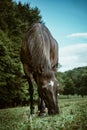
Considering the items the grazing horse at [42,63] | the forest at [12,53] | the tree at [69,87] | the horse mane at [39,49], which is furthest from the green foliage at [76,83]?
the horse mane at [39,49]

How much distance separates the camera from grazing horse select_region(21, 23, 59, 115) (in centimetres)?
799

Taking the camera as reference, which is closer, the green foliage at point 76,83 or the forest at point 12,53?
the forest at point 12,53

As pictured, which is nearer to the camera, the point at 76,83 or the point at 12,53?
the point at 12,53

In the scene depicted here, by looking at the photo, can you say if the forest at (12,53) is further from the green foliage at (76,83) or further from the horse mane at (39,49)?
the green foliage at (76,83)

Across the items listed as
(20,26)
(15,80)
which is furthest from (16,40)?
(15,80)

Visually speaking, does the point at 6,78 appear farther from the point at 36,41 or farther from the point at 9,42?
the point at 36,41

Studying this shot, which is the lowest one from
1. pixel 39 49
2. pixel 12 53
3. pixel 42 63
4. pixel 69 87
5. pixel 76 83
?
pixel 69 87

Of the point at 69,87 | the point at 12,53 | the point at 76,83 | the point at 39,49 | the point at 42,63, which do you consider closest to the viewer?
the point at 42,63

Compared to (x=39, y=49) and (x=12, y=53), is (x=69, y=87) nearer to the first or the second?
(x=12, y=53)

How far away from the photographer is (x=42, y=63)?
848 cm

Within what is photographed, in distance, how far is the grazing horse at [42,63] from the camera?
26.2 ft

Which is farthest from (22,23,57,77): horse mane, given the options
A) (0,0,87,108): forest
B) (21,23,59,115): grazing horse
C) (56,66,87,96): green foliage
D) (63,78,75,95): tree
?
(63,78,75,95): tree

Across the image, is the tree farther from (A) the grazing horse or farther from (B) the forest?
(A) the grazing horse

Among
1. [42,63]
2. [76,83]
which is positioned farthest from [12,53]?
[76,83]
